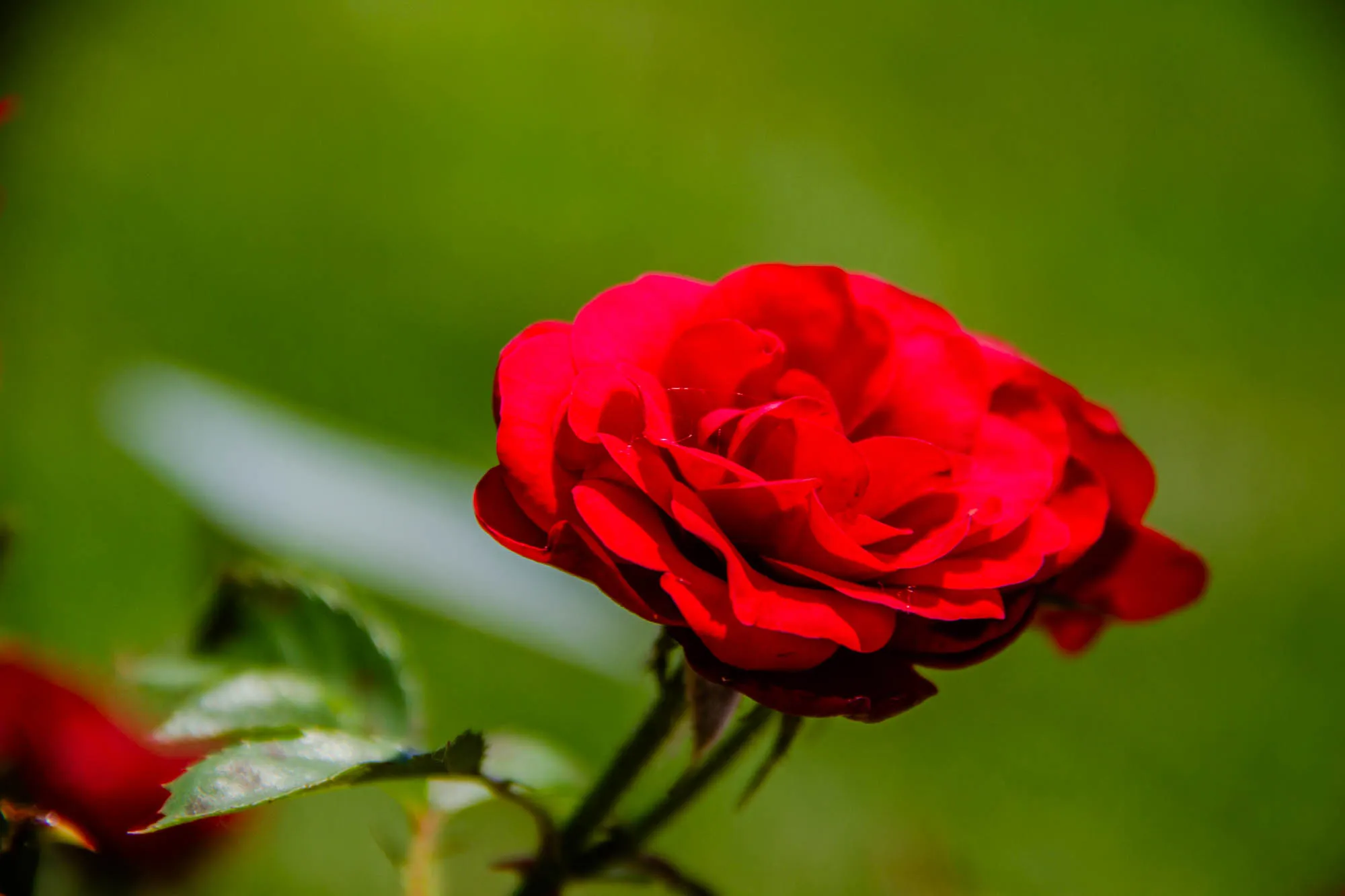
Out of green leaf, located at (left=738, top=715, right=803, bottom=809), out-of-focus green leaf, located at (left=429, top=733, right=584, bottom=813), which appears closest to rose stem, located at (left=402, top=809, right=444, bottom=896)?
out-of-focus green leaf, located at (left=429, top=733, right=584, bottom=813)

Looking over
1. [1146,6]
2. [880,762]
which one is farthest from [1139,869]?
[1146,6]

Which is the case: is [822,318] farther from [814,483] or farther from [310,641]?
[310,641]

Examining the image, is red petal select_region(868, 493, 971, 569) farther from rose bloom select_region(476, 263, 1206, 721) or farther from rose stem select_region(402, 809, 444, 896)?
rose stem select_region(402, 809, 444, 896)

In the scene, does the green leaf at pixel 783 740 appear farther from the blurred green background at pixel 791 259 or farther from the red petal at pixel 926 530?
the blurred green background at pixel 791 259

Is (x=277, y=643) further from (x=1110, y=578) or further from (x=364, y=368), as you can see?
(x=364, y=368)

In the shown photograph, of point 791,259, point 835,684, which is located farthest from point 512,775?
point 791,259

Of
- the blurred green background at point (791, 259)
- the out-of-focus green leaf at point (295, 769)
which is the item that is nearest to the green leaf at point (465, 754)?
the out-of-focus green leaf at point (295, 769)
